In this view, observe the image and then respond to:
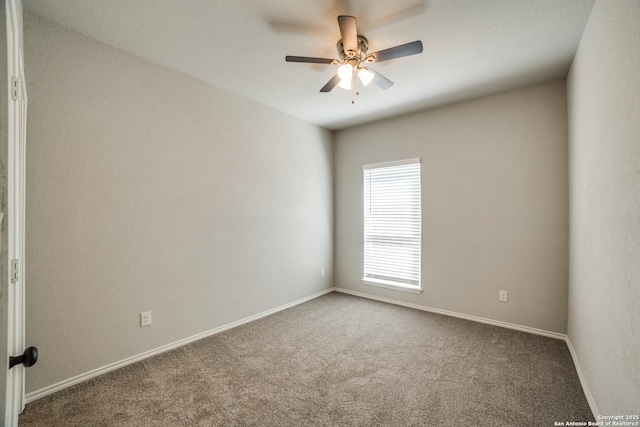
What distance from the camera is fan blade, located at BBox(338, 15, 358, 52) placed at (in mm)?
1772

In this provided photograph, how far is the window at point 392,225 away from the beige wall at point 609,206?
171cm

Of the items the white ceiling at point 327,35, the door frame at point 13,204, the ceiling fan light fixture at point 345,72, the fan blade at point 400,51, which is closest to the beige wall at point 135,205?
the white ceiling at point 327,35

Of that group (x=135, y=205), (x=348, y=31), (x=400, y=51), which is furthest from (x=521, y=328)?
(x=135, y=205)

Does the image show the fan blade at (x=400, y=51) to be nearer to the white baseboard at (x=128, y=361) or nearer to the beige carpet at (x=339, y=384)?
the beige carpet at (x=339, y=384)

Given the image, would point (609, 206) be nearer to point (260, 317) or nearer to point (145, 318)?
point (260, 317)

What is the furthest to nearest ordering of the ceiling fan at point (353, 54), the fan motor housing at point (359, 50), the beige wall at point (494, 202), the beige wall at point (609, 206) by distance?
the beige wall at point (494, 202) < the fan motor housing at point (359, 50) < the ceiling fan at point (353, 54) < the beige wall at point (609, 206)

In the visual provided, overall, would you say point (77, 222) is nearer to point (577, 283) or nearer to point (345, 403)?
point (345, 403)

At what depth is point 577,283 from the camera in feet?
7.89

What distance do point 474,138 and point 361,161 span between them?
1.54m

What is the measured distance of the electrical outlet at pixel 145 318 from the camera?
8.23ft

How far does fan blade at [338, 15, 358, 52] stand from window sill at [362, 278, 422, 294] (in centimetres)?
296

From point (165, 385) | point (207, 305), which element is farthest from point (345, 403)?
point (207, 305)

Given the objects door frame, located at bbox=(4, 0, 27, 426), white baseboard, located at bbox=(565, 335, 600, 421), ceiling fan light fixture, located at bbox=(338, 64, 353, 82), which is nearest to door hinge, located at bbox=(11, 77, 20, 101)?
door frame, located at bbox=(4, 0, 27, 426)

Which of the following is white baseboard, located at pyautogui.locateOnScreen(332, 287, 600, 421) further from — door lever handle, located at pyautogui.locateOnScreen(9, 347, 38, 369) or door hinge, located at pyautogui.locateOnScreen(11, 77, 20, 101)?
door hinge, located at pyautogui.locateOnScreen(11, 77, 20, 101)
